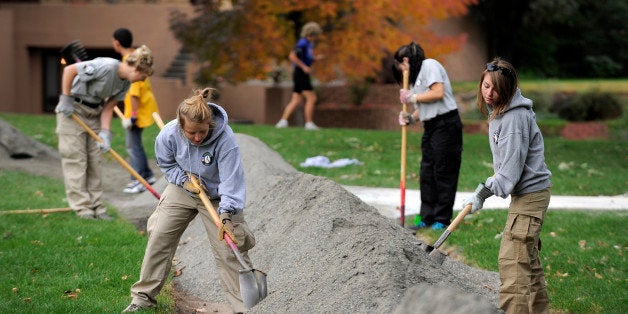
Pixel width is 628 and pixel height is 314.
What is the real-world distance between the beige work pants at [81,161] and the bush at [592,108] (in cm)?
1446

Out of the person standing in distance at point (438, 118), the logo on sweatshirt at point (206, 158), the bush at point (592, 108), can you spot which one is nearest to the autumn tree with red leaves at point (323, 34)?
the bush at point (592, 108)

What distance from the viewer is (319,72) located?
715 inches

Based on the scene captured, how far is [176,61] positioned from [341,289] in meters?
17.3

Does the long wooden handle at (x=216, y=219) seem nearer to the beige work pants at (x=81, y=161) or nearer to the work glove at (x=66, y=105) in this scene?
the work glove at (x=66, y=105)

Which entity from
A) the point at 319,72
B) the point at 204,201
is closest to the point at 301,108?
the point at 319,72

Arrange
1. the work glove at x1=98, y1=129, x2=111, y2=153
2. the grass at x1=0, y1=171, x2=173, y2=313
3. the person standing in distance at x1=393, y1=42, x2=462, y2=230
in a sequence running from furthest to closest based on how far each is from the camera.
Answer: the work glove at x1=98, y1=129, x2=111, y2=153 < the person standing in distance at x1=393, y1=42, x2=462, y2=230 < the grass at x1=0, y1=171, x2=173, y2=313

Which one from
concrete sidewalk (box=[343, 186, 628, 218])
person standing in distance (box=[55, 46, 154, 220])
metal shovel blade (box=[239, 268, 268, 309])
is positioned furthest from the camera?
concrete sidewalk (box=[343, 186, 628, 218])

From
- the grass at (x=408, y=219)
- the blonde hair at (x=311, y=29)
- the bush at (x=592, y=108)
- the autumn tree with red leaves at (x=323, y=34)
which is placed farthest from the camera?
the bush at (x=592, y=108)

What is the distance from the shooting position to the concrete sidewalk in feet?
32.4

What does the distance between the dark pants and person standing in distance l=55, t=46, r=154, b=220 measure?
280 centimetres

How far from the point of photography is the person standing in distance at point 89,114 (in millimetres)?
8809

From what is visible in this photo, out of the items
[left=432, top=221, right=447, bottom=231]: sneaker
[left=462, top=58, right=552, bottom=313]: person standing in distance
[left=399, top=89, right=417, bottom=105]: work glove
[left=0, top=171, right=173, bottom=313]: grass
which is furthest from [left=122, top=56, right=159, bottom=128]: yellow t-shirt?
[left=462, top=58, right=552, bottom=313]: person standing in distance

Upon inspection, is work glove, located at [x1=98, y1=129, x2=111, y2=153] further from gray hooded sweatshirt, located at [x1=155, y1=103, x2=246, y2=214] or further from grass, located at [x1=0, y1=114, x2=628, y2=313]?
gray hooded sweatshirt, located at [x1=155, y1=103, x2=246, y2=214]

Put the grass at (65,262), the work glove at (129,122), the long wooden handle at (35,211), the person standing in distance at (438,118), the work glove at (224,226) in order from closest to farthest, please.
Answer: the work glove at (224,226), the grass at (65,262), the person standing in distance at (438,118), the long wooden handle at (35,211), the work glove at (129,122)
